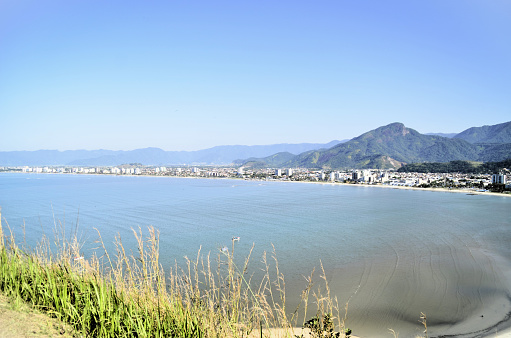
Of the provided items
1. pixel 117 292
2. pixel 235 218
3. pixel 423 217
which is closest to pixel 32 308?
pixel 117 292

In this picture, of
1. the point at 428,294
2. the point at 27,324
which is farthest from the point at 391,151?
the point at 27,324

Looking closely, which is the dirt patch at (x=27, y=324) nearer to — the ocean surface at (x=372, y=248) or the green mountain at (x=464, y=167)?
the ocean surface at (x=372, y=248)

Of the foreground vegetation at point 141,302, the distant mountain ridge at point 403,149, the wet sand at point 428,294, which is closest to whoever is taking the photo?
the foreground vegetation at point 141,302

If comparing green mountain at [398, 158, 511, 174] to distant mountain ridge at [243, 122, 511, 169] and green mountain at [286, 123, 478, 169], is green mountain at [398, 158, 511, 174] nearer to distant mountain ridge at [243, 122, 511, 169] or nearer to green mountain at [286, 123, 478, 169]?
distant mountain ridge at [243, 122, 511, 169]

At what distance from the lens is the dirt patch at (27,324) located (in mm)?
1836

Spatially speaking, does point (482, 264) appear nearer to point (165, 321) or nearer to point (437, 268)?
point (437, 268)

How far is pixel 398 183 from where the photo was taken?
2223 inches

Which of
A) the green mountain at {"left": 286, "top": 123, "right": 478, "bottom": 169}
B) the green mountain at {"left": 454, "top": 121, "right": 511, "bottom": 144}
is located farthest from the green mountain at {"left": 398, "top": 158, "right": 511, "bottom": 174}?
the green mountain at {"left": 454, "top": 121, "right": 511, "bottom": 144}

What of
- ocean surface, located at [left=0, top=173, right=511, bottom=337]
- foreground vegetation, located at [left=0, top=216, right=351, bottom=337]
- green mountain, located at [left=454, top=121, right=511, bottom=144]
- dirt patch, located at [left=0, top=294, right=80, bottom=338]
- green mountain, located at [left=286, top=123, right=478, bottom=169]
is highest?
green mountain, located at [left=454, top=121, right=511, bottom=144]

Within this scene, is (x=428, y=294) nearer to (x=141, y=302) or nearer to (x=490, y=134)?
(x=141, y=302)

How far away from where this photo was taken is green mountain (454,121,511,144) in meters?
119

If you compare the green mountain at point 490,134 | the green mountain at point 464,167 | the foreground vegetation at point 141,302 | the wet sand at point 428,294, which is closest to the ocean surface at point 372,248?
the wet sand at point 428,294

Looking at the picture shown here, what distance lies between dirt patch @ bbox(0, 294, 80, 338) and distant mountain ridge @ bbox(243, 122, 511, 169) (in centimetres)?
9950

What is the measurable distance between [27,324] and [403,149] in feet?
437
